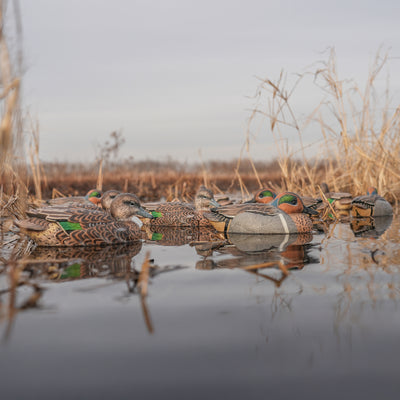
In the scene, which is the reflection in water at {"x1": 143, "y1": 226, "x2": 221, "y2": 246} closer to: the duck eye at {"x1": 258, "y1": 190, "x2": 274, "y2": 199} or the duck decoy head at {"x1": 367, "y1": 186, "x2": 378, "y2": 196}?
the duck eye at {"x1": 258, "y1": 190, "x2": 274, "y2": 199}

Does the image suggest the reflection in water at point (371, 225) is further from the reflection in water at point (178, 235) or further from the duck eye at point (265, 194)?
the reflection in water at point (178, 235)

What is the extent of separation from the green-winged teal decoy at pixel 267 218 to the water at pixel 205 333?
2507mm

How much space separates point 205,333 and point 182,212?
20.0 ft

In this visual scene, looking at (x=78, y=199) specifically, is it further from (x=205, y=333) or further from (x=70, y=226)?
(x=205, y=333)

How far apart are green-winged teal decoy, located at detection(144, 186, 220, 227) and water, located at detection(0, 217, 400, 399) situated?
425cm

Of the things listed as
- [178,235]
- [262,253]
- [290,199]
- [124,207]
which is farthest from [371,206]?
[124,207]

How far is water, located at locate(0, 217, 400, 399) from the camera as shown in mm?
1962

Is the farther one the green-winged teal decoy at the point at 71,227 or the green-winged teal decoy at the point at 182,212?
the green-winged teal decoy at the point at 182,212

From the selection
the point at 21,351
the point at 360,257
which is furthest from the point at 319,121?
the point at 21,351

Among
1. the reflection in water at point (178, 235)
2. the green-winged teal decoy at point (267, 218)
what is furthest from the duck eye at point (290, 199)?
the reflection in water at point (178, 235)

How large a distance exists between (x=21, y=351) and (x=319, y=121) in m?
9.15

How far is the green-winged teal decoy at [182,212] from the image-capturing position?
336 inches

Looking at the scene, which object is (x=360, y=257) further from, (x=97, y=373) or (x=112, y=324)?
(x=97, y=373)

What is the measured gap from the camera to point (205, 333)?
98.8 inches
